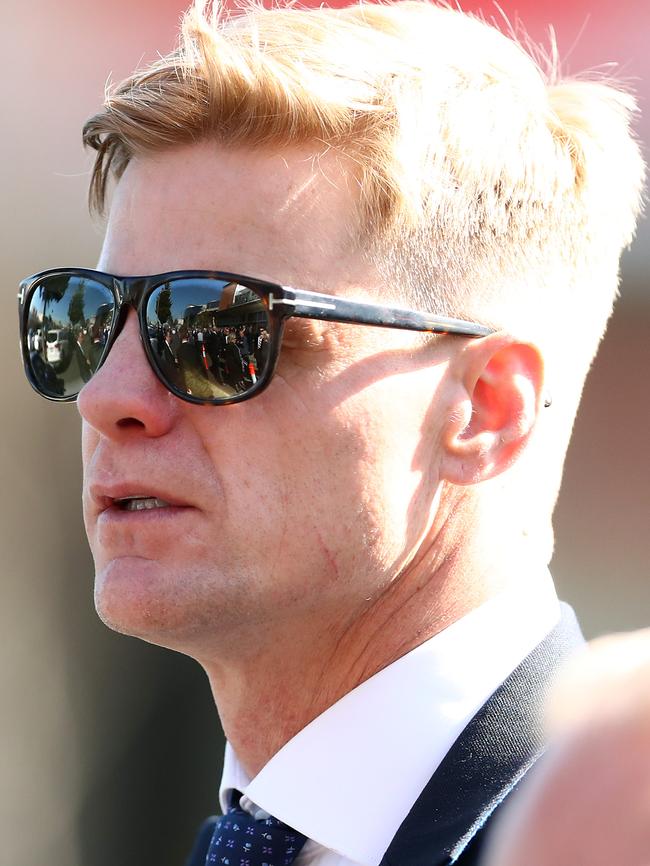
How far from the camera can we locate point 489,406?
182 cm

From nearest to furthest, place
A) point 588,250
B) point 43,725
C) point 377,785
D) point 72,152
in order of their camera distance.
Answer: point 377,785 → point 588,250 → point 43,725 → point 72,152

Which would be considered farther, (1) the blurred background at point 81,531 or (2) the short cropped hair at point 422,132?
(1) the blurred background at point 81,531

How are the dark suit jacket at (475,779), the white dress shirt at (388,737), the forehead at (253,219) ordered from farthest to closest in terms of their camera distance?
the forehead at (253,219) → the white dress shirt at (388,737) → the dark suit jacket at (475,779)

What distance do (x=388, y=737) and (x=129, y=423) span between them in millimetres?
650

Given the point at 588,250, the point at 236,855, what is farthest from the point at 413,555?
the point at 588,250

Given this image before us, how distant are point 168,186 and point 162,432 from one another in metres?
0.43

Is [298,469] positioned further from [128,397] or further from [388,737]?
[388,737]

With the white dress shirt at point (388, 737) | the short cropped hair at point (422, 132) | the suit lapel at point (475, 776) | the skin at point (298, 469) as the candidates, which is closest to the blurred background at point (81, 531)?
the short cropped hair at point (422, 132)

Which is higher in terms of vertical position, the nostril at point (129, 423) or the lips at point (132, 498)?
the nostril at point (129, 423)

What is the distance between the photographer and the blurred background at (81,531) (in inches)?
155

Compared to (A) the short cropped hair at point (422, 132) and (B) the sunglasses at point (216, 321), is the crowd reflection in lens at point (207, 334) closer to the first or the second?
(B) the sunglasses at point (216, 321)

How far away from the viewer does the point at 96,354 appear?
6.03ft

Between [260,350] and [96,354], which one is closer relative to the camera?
[260,350]

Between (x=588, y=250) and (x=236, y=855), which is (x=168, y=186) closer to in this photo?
(x=588, y=250)
